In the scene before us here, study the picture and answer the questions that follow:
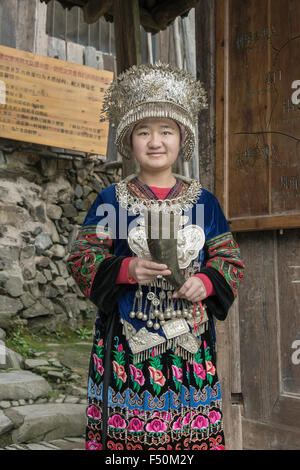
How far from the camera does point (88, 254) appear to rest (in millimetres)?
2039

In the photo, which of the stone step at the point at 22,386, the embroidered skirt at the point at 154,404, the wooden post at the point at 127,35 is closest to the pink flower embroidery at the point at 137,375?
the embroidered skirt at the point at 154,404

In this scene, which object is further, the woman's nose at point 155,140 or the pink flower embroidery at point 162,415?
the woman's nose at point 155,140

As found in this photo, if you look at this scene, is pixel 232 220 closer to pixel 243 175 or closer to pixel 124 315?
pixel 243 175

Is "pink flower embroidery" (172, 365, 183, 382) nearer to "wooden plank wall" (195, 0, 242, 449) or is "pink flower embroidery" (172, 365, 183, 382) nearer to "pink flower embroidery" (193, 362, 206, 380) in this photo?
"pink flower embroidery" (193, 362, 206, 380)

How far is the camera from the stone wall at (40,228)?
235 inches

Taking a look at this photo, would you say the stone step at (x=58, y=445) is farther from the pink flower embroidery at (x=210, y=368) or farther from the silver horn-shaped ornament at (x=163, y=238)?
the silver horn-shaped ornament at (x=163, y=238)

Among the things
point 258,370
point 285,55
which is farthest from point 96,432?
point 285,55

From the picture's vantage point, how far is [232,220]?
2832mm

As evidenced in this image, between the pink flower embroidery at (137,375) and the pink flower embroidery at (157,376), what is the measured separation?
4cm

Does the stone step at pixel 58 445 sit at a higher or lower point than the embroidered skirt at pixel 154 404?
lower

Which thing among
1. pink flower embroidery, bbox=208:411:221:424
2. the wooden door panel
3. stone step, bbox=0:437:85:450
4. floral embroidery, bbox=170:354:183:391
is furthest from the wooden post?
stone step, bbox=0:437:85:450

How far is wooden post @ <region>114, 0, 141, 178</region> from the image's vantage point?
3.37 meters

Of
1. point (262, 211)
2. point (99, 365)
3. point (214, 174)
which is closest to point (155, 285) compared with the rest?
point (99, 365)


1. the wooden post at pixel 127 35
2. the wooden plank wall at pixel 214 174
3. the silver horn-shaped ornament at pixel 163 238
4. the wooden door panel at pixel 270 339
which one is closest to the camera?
the silver horn-shaped ornament at pixel 163 238
